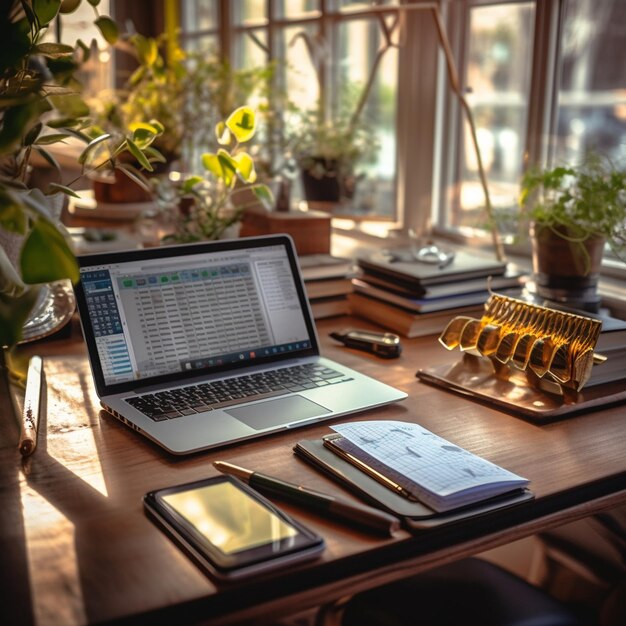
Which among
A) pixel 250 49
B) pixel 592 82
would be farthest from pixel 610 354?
pixel 250 49

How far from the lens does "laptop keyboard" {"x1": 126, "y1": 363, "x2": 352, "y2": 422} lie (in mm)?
1169

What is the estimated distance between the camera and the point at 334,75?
8.52ft

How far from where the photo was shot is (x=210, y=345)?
4.26 feet

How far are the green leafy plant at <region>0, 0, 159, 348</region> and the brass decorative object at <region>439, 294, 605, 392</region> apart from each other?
23.4 inches

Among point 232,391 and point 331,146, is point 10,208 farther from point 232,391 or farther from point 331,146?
point 331,146

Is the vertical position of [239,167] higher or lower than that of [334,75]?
lower

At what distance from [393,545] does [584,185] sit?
0.93 metres

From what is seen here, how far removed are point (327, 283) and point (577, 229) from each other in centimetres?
48

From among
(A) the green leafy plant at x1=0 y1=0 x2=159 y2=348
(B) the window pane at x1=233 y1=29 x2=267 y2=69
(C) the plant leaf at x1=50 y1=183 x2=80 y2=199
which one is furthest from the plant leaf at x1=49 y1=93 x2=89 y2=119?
(B) the window pane at x1=233 y1=29 x2=267 y2=69

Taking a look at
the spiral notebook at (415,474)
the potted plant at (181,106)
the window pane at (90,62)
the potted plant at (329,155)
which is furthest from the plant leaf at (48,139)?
the window pane at (90,62)

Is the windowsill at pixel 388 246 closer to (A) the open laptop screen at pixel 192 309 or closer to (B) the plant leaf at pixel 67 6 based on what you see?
(A) the open laptop screen at pixel 192 309

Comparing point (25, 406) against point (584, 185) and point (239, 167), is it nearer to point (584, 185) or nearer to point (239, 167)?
point (239, 167)

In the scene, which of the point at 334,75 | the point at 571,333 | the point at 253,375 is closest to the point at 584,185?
the point at 571,333

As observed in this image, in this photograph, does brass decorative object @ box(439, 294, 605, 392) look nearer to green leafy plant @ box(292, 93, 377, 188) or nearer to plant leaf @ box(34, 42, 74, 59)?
plant leaf @ box(34, 42, 74, 59)
